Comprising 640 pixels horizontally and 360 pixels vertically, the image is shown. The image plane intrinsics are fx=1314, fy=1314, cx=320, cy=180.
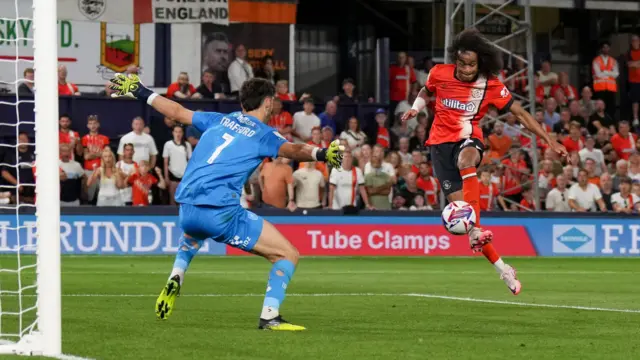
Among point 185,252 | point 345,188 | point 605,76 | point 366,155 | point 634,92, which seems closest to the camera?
point 185,252

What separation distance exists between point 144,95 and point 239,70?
16922 millimetres

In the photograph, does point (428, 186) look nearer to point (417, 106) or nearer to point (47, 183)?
point (417, 106)

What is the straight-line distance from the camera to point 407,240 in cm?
2420

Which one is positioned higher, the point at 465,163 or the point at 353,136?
the point at 465,163

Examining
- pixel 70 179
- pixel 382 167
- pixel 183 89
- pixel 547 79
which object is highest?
pixel 547 79

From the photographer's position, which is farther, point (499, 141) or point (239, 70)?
point (239, 70)

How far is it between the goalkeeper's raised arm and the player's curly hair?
3.78 m

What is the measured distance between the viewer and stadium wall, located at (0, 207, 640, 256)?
2272 cm

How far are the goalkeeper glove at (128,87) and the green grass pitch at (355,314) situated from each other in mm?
1779

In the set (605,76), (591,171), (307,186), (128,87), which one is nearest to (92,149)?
(307,186)

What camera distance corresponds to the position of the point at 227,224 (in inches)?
387

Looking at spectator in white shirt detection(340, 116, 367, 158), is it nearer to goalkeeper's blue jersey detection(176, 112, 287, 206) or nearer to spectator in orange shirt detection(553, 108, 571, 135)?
spectator in orange shirt detection(553, 108, 571, 135)

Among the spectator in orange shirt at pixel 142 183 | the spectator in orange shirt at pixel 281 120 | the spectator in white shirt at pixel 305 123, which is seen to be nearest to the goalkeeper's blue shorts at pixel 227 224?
the spectator in orange shirt at pixel 142 183

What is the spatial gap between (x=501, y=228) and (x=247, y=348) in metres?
16.7
